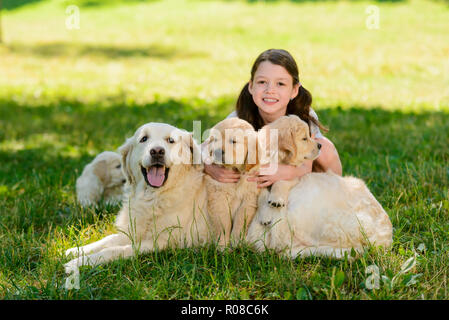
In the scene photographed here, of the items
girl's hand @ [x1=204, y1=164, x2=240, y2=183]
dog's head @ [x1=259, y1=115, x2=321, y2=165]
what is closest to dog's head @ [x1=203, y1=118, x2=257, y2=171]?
girl's hand @ [x1=204, y1=164, x2=240, y2=183]

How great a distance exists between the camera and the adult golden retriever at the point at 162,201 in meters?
3.66

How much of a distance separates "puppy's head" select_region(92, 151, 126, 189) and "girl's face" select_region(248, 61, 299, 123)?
1831 millimetres

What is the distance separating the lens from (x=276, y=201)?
3.53 m

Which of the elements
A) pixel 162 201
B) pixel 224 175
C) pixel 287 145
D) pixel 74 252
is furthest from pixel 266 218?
pixel 74 252

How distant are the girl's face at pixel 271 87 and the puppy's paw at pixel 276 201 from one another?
100cm

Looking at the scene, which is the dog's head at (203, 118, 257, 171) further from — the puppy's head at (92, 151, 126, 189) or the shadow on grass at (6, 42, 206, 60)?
the shadow on grass at (6, 42, 206, 60)

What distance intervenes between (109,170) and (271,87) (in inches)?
82.1

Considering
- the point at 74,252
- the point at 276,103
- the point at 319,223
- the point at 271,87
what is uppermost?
the point at 271,87

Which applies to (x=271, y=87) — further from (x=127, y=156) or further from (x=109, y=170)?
(x=109, y=170)

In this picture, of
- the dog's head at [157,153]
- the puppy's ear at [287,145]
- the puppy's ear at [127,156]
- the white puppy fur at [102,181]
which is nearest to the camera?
the dog's head at [157,153]

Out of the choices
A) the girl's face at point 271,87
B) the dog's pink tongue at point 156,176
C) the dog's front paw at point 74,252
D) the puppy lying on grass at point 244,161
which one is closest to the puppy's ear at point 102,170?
the dog's front paw at point 74,252

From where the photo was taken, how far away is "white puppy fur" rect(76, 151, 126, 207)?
5074mm

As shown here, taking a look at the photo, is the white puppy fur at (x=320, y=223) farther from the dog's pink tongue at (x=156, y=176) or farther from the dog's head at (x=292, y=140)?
the dog's pink tongue at (x=156, y=176)
